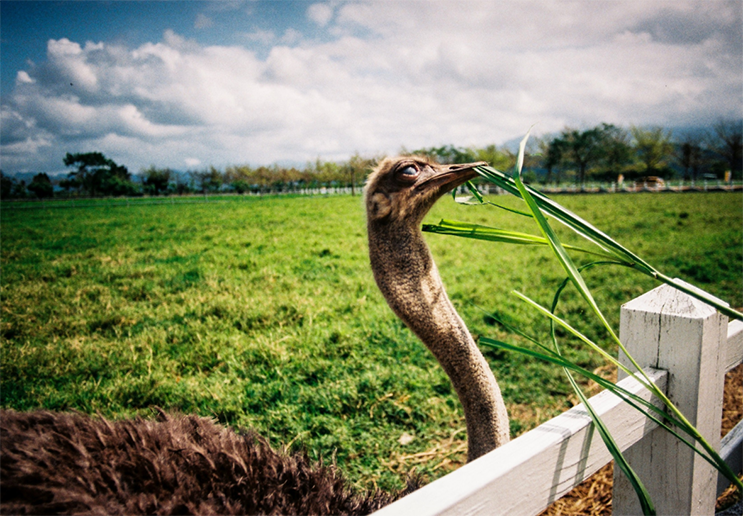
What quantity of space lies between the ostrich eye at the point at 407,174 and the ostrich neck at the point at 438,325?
0.21 m

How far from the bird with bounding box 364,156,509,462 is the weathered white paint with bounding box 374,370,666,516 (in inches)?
22.1

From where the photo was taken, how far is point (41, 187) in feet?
105

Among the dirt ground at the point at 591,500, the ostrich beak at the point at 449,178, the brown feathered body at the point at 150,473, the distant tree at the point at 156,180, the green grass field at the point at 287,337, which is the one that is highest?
the distant tree at the point at 156,180

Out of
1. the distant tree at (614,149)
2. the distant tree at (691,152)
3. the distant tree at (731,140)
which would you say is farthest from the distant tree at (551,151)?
the distant tree at (731,140)

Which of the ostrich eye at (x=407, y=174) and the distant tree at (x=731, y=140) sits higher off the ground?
the distant tree at (x=731, y=140)

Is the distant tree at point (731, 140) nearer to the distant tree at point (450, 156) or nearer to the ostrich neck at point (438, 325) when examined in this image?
the distant tree at point (450, 156)

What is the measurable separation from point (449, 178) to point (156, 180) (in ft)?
251

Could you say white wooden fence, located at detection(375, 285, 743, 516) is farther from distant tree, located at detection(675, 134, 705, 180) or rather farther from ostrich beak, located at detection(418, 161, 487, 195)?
distant tree, located at detection(675, 134, 705, 180)

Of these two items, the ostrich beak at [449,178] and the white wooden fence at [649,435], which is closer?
the white wooden fence at [649,435]

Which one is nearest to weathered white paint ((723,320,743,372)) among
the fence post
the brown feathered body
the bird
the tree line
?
the fence post

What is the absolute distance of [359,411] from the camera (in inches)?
142

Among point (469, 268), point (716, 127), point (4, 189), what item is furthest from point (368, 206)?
point (716, 127)

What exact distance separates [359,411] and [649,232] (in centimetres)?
1268

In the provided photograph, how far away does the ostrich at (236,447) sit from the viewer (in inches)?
48.3
